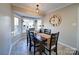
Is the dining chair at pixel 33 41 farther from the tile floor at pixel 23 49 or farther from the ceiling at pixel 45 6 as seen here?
the ceiling at pixel 45 6

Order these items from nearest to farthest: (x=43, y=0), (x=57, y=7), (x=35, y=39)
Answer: (x=43, y=0)
(x=57, y=7)
(x=35, y=39)

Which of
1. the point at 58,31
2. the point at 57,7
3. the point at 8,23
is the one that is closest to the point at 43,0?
the point at 57,7

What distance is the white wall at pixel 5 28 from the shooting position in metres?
1.55

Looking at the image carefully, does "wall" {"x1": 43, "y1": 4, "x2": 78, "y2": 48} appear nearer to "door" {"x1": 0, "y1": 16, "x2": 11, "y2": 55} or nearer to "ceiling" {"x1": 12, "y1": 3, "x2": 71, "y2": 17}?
"ceiling" {"x1": 12, "y1": 3, "x2": 71, "y2": 17}

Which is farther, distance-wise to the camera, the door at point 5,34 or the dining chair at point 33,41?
the dining chair at point 33,41

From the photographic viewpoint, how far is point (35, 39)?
1763 mm

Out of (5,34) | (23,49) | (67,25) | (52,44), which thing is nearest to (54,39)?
(52,44)

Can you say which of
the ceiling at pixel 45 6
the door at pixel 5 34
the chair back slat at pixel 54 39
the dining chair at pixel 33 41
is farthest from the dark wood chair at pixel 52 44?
the door at pixel 5 34

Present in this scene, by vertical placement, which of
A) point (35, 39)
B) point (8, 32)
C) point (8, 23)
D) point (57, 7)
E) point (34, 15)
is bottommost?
point (35, 39)

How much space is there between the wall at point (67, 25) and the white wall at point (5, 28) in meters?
0.58

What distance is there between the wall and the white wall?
58cm

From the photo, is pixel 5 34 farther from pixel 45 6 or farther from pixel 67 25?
pixel 67 25
